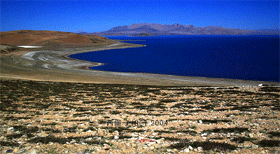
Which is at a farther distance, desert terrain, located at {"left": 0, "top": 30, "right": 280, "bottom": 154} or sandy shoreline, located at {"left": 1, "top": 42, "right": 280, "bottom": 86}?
sandy shoreline, located at {"left": 1, "top": 42, "right": 280, "bottom": 86}

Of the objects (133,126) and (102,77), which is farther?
(102,77)

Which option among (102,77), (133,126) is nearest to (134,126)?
(133,126)

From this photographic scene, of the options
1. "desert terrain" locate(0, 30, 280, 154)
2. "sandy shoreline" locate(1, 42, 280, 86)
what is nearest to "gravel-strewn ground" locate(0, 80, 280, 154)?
"desert terrain" locate(0, 30, 280, 154)

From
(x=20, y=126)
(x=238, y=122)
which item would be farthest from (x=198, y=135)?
(x=20, y=126)

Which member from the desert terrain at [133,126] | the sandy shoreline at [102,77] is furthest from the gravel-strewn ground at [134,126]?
the sandy shoreline at [102,77]

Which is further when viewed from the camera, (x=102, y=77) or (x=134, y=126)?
(x=102, y=77)

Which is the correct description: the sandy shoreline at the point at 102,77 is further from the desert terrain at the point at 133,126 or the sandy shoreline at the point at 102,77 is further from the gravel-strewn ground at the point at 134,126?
the gravel-strewn ground at the point at 134,126

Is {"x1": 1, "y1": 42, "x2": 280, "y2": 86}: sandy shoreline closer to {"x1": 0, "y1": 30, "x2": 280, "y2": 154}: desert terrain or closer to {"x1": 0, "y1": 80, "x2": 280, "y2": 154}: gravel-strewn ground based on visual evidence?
{"x1": 0, "y1": 30, "x2": 280, "y2": 154}: desert terrain

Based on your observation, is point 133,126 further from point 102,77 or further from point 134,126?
point 102,77

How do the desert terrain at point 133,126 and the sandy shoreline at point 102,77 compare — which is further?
the sandy shoreline at point 102,77

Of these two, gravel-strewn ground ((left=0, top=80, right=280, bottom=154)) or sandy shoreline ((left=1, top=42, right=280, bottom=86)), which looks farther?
sandy shoreline ((left=1, top=42, right=280, bottom=86))
